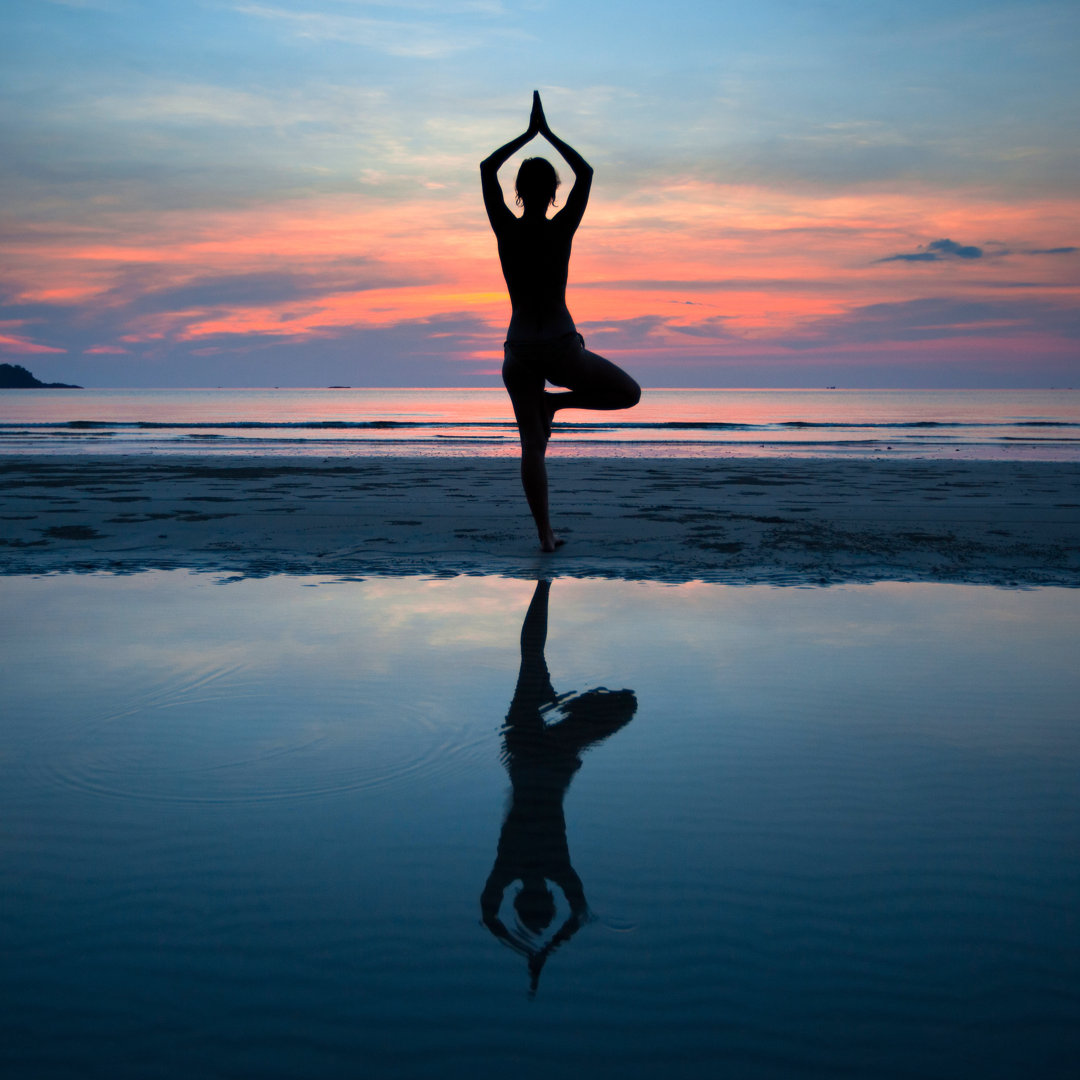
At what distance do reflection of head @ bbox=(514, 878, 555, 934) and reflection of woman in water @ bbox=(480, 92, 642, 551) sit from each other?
3699mm

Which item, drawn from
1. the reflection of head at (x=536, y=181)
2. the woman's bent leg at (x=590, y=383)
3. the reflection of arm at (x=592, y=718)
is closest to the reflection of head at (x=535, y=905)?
the reflection of arm at (x=592, y=718)

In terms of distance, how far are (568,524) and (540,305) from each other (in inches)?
92.0

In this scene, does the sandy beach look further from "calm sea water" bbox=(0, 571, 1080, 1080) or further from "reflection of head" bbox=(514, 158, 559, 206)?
"reflection of head" bbox=(514, 158, 559, 206)

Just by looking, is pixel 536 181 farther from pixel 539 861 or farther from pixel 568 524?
pixel 539 861

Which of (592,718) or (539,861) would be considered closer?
(539,861)

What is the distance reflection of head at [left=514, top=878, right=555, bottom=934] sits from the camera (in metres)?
1.66

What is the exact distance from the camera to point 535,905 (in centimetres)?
172

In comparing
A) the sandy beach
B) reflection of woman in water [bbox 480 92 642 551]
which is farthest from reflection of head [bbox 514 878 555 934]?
reflection of woman in water [bbox 480 92 642 551]

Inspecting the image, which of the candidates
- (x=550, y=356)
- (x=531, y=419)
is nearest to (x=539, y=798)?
(x=550, y=356)

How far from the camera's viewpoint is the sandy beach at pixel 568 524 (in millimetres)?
5461

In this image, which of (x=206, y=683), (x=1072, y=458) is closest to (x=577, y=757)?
(x=206, y=683)

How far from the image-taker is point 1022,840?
197 centimetres

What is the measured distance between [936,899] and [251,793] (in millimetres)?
1495

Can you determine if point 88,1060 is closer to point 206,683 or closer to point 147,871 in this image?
point 147,871
